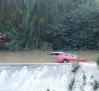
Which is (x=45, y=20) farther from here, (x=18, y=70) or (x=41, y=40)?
(x=18, y=70)

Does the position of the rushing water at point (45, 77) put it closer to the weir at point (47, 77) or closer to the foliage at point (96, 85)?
the weir at point (47, 77)

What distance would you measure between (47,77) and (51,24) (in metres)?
20.9

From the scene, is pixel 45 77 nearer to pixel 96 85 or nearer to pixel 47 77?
pixel 47 77

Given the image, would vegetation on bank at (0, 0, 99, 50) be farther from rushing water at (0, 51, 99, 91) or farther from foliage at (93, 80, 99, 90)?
foliage at (93, 80, 99, 90)

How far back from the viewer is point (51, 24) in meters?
34.3

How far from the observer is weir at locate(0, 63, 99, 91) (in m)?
13.2

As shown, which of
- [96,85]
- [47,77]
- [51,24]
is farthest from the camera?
[51,24]

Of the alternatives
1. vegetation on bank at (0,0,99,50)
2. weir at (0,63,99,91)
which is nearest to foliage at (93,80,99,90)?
weir at (0,63,99,91)

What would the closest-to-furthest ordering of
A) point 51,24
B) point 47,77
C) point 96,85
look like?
point 96,85, point 47,77, point 51,24

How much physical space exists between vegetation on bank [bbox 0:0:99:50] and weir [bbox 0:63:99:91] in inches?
684

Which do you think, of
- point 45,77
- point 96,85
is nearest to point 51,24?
point 45,77

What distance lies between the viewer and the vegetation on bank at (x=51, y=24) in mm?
32344

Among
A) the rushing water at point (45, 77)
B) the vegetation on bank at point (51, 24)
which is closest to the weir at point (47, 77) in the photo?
the rushing water at point (45, 77)

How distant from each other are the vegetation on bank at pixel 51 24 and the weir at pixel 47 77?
17.4m
